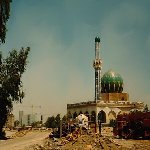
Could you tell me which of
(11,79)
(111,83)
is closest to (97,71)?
(111,83)

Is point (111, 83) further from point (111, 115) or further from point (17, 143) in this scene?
point (17, 143)

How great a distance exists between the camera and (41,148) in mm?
21906

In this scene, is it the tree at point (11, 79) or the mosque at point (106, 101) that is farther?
→ the mosque at point (106, 101)

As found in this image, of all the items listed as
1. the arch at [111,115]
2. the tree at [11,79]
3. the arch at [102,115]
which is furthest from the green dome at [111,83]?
the tree at [11,79]

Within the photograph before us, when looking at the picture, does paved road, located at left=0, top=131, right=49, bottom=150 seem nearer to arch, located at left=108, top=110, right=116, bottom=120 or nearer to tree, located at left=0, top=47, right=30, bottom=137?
tree, located at left=0, top=47, right=30, bottom=137

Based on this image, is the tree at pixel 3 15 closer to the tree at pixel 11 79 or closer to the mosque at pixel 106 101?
the tree at pixel 11 79

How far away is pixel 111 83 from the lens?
8500 centimetres

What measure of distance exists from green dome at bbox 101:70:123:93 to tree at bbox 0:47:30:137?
49.1 meters

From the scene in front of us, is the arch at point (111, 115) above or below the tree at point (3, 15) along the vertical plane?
below

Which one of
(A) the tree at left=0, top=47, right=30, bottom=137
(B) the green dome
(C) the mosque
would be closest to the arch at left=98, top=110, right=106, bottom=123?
(C) the mosque

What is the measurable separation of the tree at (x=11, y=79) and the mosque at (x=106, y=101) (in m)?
40.7

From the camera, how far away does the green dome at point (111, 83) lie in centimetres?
8512

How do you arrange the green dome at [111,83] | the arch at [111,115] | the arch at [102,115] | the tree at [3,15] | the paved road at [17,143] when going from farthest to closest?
1. the green dome at [111,83]
2. the arch at [111,115]
3. the arch at [102,115]
4. the tree at [3,15]
5. the paved road at [17,143]

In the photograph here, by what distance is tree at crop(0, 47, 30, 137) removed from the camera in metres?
36.2
